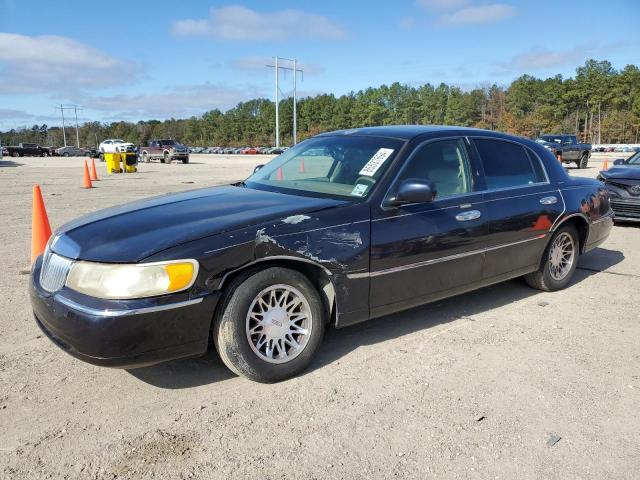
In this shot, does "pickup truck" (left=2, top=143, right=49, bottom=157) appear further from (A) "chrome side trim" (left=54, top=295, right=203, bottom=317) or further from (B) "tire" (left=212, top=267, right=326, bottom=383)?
(B) "tire" (left=212, top=267, right=326, bottom=383)

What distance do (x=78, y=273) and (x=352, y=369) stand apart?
1798 mm

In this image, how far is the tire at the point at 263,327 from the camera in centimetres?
302

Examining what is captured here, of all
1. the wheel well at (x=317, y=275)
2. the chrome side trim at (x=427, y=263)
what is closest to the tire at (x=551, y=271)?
the chrome side trim at (x=427, y=263)

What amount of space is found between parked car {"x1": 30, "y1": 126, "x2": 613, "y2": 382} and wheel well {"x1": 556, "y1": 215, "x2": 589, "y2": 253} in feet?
1.44

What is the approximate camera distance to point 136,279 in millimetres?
→ 2768

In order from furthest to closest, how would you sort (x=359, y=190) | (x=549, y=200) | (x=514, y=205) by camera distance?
(x=549, y=200) → (x=514, y=205) → (x=359, y=190)

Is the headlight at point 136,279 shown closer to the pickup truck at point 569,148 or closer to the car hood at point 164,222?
the car hood at point 164,222

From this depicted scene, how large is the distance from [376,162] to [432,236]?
27.1 inches

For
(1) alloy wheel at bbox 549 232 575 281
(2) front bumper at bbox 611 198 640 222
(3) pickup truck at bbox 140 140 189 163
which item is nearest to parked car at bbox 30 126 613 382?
(1) alloy wheel at bbox 549 232 575 281

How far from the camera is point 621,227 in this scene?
30.4 feet

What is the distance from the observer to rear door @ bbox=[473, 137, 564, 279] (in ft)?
14.2

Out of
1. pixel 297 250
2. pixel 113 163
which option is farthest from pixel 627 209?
pixel 113 163

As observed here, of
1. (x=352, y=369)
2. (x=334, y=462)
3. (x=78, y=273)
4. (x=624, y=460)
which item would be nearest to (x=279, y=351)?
(x=352, y=369)

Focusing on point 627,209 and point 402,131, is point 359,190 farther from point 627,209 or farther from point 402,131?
point 627,209
